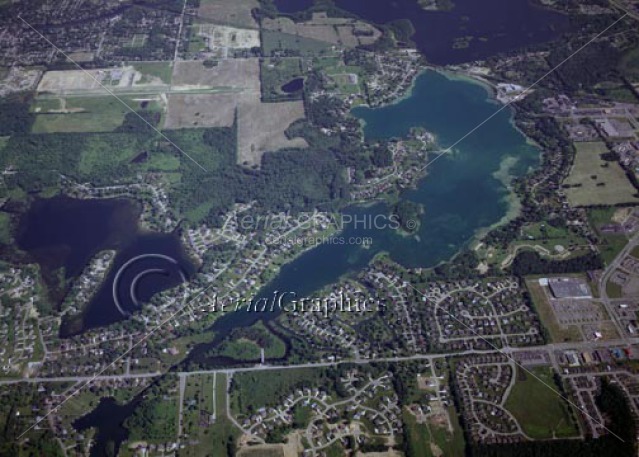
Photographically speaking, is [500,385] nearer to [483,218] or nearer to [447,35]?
[483,218]

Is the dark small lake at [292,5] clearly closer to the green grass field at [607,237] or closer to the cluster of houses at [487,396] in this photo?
the green grass field at [607,237]

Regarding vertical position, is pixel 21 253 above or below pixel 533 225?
below

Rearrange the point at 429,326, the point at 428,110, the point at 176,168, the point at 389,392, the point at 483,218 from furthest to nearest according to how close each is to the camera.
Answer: the point at 428,110 → the point at 176,168 → the point at 483,218 → the point at 429,326 → the point at 389,392

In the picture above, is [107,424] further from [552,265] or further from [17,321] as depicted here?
[552,265]

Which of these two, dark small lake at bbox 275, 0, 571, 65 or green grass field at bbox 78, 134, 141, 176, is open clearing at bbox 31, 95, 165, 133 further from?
dark small lake at bbox 275, 0, 571, 65

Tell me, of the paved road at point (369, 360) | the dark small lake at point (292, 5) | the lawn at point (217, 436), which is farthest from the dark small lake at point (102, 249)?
the dark small lake at point (292, 5)

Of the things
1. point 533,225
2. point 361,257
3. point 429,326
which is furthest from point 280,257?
point 533,225

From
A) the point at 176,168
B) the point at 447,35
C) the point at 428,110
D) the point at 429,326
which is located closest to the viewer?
the point at 429,326
